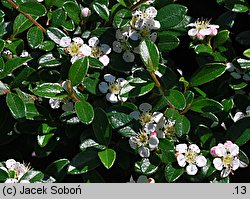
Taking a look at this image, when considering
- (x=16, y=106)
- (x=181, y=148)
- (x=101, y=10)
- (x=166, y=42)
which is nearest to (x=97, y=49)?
(x=101, y=10)

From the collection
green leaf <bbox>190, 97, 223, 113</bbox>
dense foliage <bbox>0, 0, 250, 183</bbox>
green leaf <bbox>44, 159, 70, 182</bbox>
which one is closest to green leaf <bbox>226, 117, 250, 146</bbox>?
dense foliage <bbox>0, 0, 250, 183</bbox>

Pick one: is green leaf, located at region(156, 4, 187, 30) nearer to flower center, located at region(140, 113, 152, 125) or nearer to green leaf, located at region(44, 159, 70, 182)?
flower center, located at region(140, 113, 152, 125)

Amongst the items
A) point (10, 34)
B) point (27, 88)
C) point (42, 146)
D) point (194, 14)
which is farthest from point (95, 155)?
point (194, 14)

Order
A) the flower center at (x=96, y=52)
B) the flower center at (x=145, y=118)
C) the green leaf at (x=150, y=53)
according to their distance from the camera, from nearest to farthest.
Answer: the green leaf at (x=150, y=53) < the flower center at (x=145, y=118) < the flower center at (x=96, y=52)

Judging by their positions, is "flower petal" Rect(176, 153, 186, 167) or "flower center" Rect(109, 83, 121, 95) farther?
"flower center" Rect(109, 83, 121, 95)

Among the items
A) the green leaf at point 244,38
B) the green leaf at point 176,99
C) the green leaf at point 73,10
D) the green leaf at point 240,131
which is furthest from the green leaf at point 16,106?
the green leaf at point 244,38
